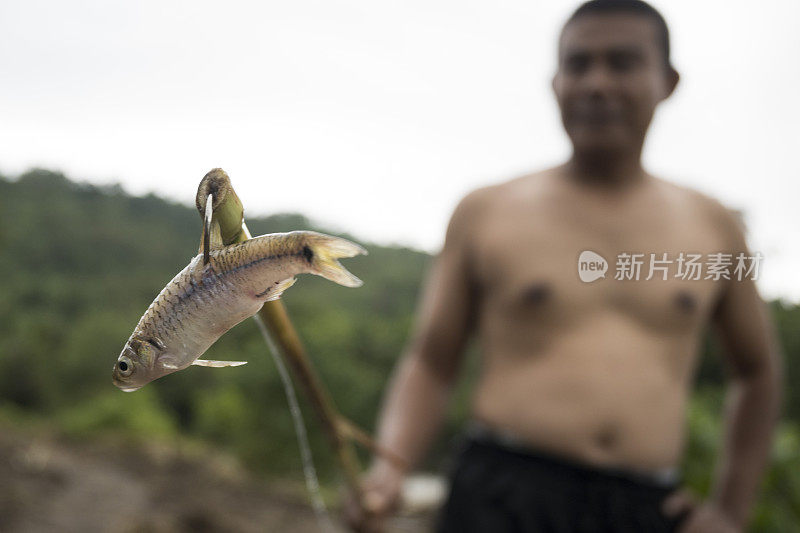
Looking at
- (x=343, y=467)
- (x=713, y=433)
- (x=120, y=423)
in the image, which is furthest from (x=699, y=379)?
(x=343, y=467)

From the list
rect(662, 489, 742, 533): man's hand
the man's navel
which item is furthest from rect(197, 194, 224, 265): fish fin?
rect(662, 489, 742, 533): man's hand

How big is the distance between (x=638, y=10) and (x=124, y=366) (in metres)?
1.10

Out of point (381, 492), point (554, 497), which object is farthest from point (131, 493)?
point (554, 497)

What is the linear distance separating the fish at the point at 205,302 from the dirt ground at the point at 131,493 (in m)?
3.80

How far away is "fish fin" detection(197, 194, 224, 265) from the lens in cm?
21

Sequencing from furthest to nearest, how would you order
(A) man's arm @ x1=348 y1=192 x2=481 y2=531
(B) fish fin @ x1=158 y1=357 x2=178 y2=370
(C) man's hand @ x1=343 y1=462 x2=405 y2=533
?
1. (A) man's arm @ x1=348 y1=192 x2=481 y2=531
2. (C) man's hand @ x1=343 y1=462 x2=405 y2=533
3. (B) fish fin @ x1=158 y1=357 x2=178 y2=370

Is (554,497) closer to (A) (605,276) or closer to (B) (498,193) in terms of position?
(A) (605,276)

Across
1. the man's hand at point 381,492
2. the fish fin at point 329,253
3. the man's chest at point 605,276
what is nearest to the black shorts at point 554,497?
the man's hand at point 381,492

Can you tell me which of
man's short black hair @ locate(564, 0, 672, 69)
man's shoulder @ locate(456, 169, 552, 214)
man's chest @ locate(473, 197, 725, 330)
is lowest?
man's chest @ locate(473, 197, 725, 330)

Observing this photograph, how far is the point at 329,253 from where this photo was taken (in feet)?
0.76

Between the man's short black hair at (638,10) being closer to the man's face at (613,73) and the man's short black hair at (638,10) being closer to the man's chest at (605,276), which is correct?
the man's face at (613,73)

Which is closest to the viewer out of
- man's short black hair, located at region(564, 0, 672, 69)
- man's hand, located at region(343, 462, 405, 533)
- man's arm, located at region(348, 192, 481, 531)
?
man's short black hair, located at region(564, 0, 672, 69)

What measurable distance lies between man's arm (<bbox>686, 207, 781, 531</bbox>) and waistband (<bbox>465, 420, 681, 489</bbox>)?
241 millimetres

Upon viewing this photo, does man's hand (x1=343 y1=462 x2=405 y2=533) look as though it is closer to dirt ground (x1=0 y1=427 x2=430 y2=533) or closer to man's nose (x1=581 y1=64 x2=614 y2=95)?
man's nose (x1=581 y1=64 x2=614 y2=95)
